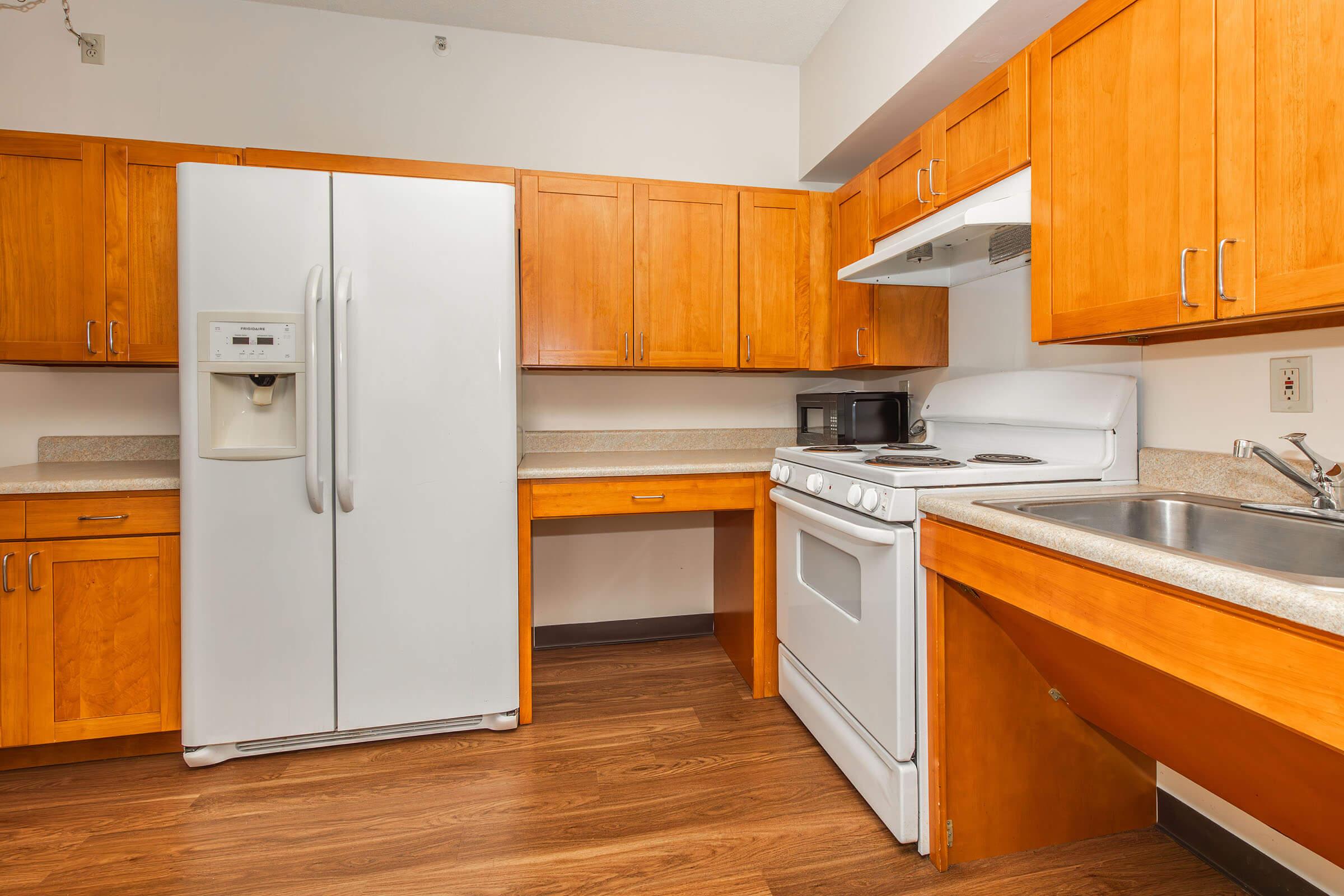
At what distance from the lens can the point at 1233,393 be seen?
4.73ft

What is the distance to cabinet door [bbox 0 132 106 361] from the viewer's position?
206 cm

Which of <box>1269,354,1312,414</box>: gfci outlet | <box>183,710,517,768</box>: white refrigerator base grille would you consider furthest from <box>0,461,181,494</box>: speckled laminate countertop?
<box>1269,354,1312,414</box>: gfci outlet

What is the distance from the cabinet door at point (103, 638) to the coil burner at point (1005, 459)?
2.47 meters

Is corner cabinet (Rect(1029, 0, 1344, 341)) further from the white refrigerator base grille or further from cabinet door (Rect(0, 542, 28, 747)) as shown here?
cabinet door (Rect(0, 542, 28, 747))

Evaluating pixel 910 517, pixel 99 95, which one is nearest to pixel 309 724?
pixel 910 517

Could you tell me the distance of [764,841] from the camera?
5.15ft

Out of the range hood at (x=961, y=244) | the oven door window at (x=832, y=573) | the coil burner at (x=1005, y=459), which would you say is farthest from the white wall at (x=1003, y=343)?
the oven door window at (x=832, y=573)

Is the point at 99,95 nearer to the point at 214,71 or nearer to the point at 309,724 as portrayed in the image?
the point at 214,71

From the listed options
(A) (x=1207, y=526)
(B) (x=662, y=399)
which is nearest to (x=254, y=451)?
(B) (x=662, y=399)

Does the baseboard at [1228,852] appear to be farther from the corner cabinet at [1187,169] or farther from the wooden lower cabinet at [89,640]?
the wooden lower cabinet at [89,640]

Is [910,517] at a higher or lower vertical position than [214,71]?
lower

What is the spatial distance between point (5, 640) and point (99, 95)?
78.8 inches

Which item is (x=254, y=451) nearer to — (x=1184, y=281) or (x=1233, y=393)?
(x=1184, y=281)

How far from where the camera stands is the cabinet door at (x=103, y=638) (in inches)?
72.7
